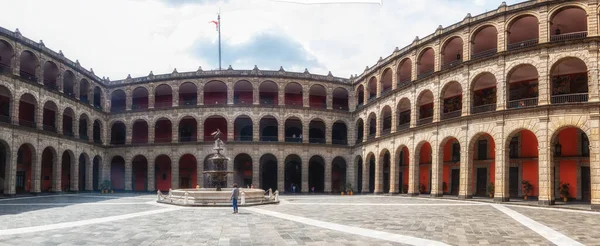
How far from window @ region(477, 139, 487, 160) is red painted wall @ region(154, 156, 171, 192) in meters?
30.9

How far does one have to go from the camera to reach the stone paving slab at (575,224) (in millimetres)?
12898

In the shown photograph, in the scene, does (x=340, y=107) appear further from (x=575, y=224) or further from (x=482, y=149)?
(x=575, y=224)

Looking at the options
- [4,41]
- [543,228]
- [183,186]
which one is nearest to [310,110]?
[183,186]

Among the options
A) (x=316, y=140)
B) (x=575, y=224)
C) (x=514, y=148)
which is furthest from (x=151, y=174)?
(x=575, y=224)

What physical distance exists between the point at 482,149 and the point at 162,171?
32.0 meters

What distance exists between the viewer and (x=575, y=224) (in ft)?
52.0

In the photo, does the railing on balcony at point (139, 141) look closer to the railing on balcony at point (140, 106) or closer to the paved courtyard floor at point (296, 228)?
the railing on balcony at point (140, 106)

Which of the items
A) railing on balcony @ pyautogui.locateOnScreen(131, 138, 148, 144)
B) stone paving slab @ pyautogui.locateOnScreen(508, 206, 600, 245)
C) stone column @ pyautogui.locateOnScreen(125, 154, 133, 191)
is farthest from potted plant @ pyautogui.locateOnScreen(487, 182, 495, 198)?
railing on balcony @ pyautogui.locateOnScreen(131, 138, 148, 144)

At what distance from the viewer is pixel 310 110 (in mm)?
44062

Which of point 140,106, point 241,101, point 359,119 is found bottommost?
point 359,119

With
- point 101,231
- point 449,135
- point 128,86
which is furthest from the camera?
point 128,86

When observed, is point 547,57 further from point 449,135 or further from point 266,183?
point 266,183

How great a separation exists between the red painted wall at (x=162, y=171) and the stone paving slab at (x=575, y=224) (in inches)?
1428

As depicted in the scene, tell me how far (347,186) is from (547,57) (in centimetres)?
2241
